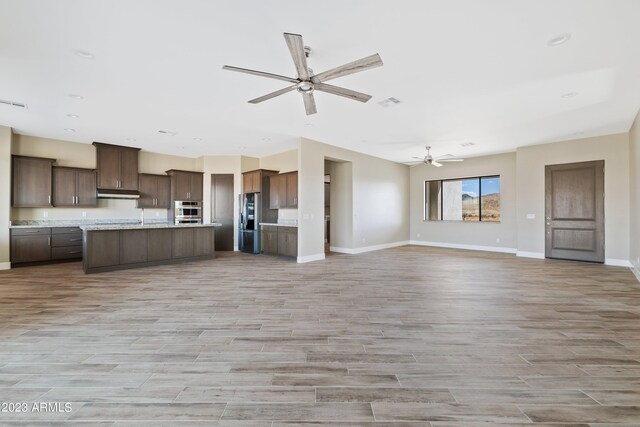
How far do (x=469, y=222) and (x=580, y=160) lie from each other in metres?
3.18

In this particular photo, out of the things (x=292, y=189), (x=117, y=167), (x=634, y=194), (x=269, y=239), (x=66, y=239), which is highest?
(x=117, y=167)

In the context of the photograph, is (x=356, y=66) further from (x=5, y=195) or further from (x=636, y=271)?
(x=5, y=195)

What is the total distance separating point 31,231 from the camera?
6141mm

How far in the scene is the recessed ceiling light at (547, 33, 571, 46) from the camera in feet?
9.21

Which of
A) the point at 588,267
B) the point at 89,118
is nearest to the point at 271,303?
the point at 89,118

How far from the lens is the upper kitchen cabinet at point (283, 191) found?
24.0 ft

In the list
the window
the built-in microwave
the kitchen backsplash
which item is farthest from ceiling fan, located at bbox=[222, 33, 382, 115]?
the window

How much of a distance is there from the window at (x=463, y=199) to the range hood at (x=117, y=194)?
30.1 ft

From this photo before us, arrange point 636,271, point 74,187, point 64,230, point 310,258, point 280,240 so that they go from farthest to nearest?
point 280,240 < point 74,187 < point 310,258 < point 64,230 < point 636,271

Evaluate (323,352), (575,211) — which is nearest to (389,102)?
(323,352)

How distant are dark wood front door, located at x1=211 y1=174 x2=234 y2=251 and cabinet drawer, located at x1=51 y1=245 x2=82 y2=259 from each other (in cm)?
320

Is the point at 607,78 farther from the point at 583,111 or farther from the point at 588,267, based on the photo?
the point at 588,267

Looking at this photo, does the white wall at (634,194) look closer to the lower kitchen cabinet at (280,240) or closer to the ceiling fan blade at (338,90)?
the ceiling fan blade at (338,90)

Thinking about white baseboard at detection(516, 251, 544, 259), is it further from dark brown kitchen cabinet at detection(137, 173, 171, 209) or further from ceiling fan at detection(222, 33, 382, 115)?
dark brown kitchen cabinet at detection(137, 173, 171, 209)
